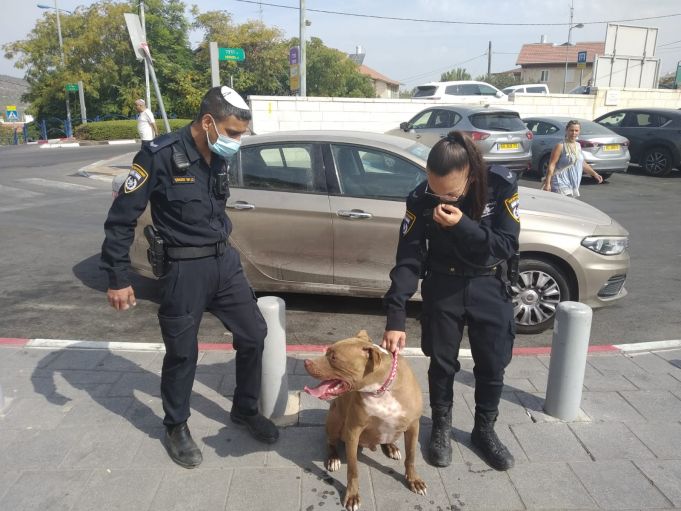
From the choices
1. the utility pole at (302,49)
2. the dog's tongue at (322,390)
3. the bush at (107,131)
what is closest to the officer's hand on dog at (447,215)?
the dog's tongue at (322,390)

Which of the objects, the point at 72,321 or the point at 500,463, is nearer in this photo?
the point at 500,463

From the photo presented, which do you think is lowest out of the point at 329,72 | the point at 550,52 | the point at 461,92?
the point at 461,92

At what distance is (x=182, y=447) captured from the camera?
280 centimetres

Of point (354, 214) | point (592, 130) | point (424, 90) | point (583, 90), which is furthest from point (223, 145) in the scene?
point (583, 90)

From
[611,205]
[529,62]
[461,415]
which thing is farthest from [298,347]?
[529,62]

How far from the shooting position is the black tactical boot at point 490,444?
277cm

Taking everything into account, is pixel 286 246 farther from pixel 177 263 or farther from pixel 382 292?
pixel 177 263

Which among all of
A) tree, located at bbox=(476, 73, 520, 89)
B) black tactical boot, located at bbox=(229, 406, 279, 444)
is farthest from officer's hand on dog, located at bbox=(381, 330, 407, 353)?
tree, located at bbox=(476, 73, 520, 89)

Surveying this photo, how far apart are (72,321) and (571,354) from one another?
4.10 m

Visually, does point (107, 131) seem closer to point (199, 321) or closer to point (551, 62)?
point (199, 321)

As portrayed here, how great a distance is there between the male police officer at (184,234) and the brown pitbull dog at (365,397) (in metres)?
0.77

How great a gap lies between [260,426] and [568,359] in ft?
5.90

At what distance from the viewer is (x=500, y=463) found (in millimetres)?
2760

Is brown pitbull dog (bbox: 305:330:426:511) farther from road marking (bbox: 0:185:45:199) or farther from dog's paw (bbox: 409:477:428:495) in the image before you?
road marking (bbox: 0:185:45:199)
